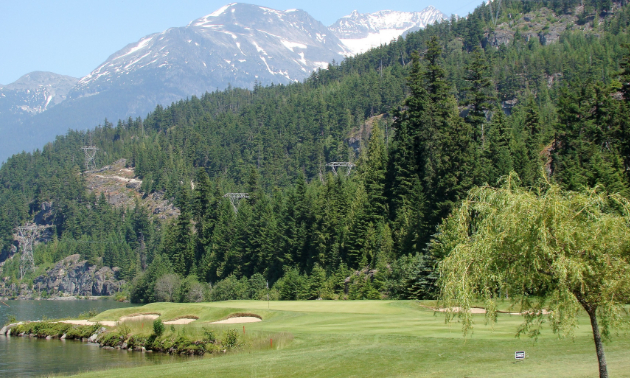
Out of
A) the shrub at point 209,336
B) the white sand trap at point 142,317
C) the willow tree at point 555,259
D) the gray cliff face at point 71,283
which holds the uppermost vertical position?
the willow tree at point 555,259

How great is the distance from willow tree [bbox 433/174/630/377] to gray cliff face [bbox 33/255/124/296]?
156984 millimetres

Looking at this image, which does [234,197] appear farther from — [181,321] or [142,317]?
[181,321]

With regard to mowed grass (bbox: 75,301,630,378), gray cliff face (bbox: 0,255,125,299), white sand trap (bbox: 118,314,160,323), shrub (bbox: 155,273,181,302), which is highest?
mowed grass (bbox: 75,301,630,378)

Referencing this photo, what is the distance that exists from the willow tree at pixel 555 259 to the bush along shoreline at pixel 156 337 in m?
17.3

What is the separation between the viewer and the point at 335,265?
3238 inches

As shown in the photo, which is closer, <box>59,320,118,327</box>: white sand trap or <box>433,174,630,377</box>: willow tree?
<box>433,174,630,377</box>: willow tree

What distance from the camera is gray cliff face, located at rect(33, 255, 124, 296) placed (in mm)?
162625

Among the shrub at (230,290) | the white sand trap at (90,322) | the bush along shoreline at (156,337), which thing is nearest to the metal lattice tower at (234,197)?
the shrub at (230,290)

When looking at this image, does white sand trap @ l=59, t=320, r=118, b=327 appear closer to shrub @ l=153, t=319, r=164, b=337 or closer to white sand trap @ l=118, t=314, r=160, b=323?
white sand trap @ l=118, t=314, r=160, b=323

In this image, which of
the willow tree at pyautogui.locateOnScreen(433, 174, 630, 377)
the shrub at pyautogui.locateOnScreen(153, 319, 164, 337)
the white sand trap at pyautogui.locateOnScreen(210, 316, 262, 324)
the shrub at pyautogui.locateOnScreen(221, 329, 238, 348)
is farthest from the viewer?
the white sand trap at pyautogui.locateOnScreen(210, 316, 262, 324)

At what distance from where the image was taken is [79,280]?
166m

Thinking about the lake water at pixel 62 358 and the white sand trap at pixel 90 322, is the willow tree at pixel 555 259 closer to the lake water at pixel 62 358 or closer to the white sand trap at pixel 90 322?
the lake water at pixel 62 358

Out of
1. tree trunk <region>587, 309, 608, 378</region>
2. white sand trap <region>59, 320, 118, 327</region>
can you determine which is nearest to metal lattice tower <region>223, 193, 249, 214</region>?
white sand trap <region>59, 320, 118, 327</region>

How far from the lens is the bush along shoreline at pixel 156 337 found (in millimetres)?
33500
